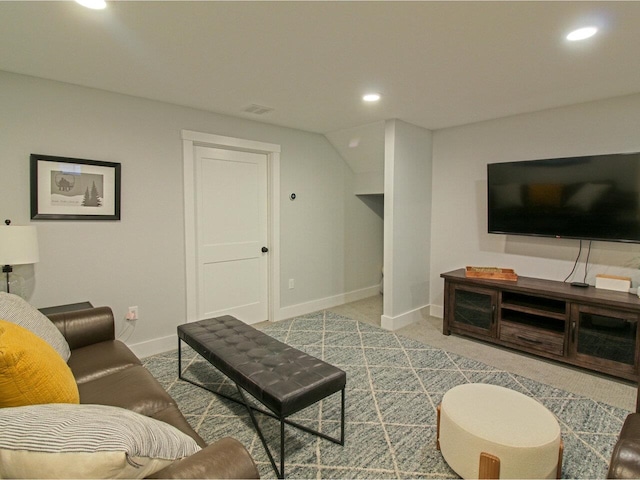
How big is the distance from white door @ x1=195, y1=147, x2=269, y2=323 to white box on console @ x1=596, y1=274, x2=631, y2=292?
3.30 meters

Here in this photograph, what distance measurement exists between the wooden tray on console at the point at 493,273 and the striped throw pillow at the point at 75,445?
3.28 meters

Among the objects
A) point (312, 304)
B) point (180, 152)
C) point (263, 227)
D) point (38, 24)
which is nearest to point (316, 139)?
point (263, 227)

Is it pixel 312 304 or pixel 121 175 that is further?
pixel 312 304

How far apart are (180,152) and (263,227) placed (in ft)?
4.13

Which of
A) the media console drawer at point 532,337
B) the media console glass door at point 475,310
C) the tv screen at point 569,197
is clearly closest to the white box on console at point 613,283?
the tv screen at point 569,197

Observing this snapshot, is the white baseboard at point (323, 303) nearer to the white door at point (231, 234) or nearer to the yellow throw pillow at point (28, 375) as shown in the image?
the white door at point (231, 234)

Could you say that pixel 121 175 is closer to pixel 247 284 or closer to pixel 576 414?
pixel 247 284

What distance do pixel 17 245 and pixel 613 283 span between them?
4544mm

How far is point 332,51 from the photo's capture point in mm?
2154

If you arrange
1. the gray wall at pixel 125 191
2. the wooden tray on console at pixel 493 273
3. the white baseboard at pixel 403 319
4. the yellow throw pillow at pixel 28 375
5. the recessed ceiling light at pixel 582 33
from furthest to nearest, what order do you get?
the white baseboard at pixel 403 319
the wooden tray on console at pixel 493 273
the gray wall at pixel 125 191
the recessed ceiling light at pixel 582 33
the yellow throw pillow at pixel 28 375

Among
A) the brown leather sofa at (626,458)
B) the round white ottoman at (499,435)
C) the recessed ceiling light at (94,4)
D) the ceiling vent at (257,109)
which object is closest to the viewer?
the brown leather sofa at (626,458)

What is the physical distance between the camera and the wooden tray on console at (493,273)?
343cm

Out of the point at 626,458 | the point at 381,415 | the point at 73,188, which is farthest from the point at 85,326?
the point at 626,458

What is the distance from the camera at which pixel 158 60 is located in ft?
7.56
